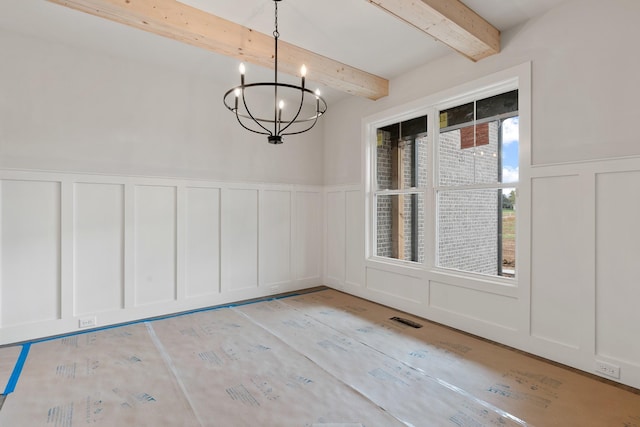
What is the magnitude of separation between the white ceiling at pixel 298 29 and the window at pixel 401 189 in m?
0.83

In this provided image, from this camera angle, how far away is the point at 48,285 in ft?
10.9

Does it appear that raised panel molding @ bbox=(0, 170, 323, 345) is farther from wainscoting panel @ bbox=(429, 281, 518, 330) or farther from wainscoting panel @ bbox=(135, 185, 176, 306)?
wainscoting panel @ bbox=(429, 281, 518, 330)

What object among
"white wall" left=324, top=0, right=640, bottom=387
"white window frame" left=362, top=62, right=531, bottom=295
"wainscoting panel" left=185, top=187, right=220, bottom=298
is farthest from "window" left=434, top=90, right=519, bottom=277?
"wainscoting panel" left=185, top=187, right=220, bottom=298

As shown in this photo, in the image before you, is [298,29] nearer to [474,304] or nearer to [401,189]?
[401,189]

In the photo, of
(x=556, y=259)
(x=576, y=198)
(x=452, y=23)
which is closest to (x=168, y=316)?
(x=556, y=259)

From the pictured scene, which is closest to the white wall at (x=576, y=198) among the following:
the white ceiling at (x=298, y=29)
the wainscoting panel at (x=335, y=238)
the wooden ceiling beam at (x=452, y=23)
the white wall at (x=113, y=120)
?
the wooden ceiling beam at (x=452, y=23)

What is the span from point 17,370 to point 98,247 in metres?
1.31

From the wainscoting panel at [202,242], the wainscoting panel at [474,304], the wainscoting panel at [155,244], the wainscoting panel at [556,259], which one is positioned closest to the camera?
the wainscoting panel at [556,259]

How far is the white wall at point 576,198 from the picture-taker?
2.40 metres

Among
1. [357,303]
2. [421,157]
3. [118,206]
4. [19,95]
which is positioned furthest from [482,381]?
[19,95]

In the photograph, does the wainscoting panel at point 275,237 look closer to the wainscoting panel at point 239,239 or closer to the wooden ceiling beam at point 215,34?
the wainscoting panel at point 239,239

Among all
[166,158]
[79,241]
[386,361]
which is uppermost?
[166,158]

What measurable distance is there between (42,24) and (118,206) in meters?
1.83

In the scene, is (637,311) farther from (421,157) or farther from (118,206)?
(118,206)
